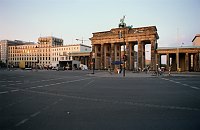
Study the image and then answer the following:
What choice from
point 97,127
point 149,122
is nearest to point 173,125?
point 149,122

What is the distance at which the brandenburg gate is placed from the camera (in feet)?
260

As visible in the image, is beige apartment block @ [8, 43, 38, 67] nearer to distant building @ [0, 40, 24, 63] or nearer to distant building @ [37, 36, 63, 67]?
distant building @ [37, 36, 63, 67]

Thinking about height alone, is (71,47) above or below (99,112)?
above

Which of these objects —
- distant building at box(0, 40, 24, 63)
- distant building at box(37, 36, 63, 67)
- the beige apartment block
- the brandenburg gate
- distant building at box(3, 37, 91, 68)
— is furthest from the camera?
distant building at box(0, 40, 24, 63)

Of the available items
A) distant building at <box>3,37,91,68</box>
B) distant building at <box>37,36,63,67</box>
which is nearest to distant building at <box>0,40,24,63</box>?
distant building at <box>3,37,91,68</box>

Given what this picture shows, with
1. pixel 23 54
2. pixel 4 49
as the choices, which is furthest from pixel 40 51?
pixel 4 49

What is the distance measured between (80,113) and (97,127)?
5.51 ft

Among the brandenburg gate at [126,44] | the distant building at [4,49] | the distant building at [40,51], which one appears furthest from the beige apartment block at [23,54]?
the brandenburg gate at [126,44]

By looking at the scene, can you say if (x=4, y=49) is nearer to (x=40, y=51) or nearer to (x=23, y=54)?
(x=23, y=54)

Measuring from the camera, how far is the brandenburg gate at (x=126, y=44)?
79125 mm

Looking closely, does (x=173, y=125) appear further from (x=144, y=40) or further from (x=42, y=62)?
(x=42, y=62)

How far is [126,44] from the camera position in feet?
285

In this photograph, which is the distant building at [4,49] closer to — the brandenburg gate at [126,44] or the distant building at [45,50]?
the distant building at [45,50]

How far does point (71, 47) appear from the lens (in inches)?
5595
